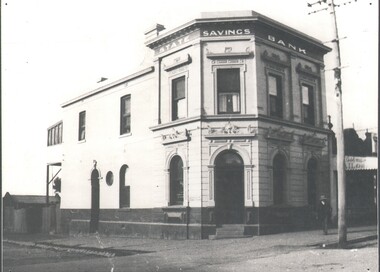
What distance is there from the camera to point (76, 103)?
88.9 feet

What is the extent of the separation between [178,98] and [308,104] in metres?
6.07

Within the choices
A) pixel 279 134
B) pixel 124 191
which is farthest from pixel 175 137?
pixel 124 191

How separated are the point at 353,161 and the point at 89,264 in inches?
529

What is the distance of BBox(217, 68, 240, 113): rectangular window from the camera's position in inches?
728

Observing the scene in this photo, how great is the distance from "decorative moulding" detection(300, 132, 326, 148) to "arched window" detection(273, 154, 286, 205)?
1.57 metres

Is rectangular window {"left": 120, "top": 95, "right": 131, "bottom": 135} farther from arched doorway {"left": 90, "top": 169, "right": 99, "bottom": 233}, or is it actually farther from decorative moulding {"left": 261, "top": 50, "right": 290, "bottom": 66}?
decorative moulding {"left": 261, "top": 50, "right": 290, "bottom": 66}

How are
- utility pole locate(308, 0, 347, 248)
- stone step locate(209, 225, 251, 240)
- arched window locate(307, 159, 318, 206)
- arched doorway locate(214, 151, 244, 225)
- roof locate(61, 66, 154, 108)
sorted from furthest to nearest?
1. roof locate(61, 66, 154, 108)
2. arched window locate(307, 159, 318, 206)
3. arched doorway locate(214, 151, 244, 225)
4. stone step locate(209, 225, 251, 240)
5. utility pole locate(308, 0, 347, 248)

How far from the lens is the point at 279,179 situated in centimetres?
1931

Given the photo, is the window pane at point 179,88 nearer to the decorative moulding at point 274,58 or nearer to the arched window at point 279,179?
the decorative moulding at point 274,58

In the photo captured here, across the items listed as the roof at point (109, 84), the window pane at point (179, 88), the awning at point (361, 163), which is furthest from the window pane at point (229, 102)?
the awning at point (361, 163)

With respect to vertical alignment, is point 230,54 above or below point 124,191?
above

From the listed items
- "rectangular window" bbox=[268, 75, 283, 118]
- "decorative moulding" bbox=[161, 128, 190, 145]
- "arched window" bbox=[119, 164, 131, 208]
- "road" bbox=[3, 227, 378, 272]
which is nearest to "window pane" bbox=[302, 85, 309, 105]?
"rectangular window" bbox=[268, 75, 283, 118]

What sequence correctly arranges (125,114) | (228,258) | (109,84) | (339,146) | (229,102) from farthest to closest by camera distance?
(109,84)
(125,114)
(229,102)
(339,146)
(228,258)

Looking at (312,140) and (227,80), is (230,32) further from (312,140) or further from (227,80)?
(312,140)
